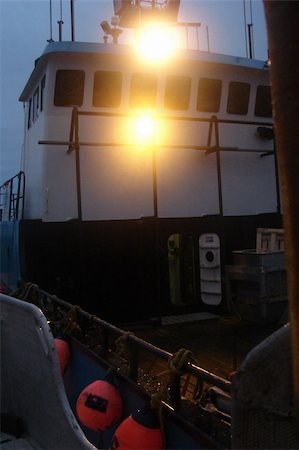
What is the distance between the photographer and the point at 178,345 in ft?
16.8

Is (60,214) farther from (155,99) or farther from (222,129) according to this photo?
(222,129)

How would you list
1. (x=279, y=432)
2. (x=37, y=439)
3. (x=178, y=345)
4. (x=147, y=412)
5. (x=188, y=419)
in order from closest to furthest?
1. (x=279, y=432)
2. (x=188, y=419)
3. (x=147, y=412)
4. (x=37, y=439)
5. (x=178, y=345)

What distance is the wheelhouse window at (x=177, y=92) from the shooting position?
7336mm

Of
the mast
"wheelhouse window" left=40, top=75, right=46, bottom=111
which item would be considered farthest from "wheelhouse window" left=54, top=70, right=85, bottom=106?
the mast

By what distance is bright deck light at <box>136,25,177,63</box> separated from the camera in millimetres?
7039

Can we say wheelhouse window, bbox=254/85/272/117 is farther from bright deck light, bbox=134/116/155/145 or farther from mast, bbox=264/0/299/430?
mast, bbox=264/0/299/430

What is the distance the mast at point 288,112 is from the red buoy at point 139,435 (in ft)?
5.45

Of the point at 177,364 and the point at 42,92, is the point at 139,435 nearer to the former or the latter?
the point at 177,364

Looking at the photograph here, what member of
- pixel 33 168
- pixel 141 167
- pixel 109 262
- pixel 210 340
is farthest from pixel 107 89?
pixel 210 340

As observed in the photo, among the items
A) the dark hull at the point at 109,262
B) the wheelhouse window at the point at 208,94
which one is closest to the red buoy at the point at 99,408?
the dark hull at the point at 109,262

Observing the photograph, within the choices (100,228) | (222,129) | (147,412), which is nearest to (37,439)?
(147,412)

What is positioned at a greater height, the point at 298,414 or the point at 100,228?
the point at 100,228

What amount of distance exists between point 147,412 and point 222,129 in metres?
5.86

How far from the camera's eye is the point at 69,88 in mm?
6945
